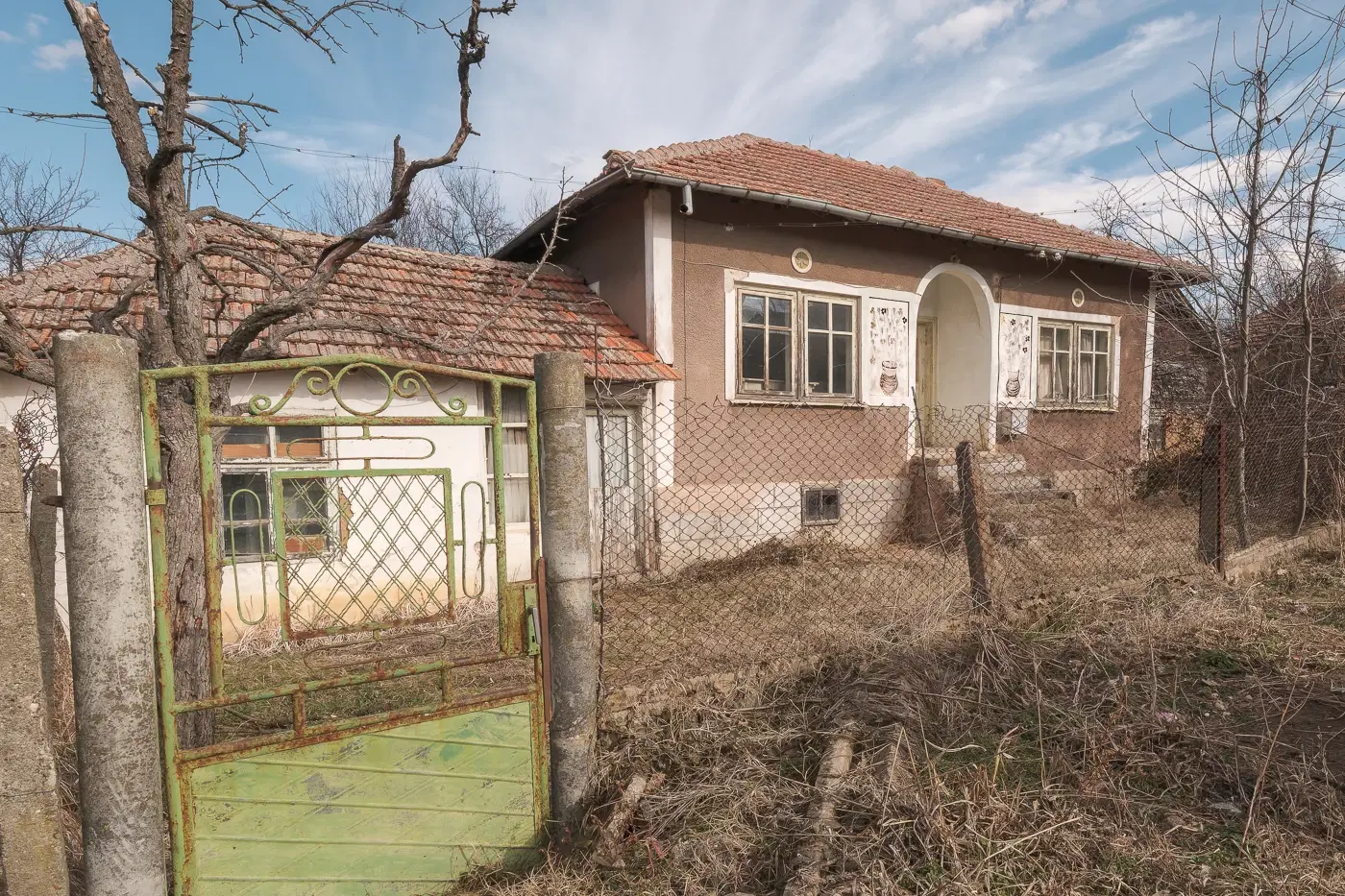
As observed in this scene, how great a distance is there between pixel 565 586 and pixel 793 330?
650 cm

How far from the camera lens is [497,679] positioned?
4566mm

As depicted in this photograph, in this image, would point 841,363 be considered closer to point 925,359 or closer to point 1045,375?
point 925,359

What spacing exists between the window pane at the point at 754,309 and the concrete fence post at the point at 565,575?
590 cm

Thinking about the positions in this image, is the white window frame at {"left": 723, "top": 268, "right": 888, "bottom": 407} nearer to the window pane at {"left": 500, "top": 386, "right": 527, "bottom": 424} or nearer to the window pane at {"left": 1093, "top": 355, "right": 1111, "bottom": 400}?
the window pane at {"left": 500, "top": 386, "right": 527, "bottom": 424}

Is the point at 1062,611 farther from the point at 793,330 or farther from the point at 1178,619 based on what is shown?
the point at 793,330

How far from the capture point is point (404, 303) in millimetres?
7324

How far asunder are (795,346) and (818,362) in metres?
0.43

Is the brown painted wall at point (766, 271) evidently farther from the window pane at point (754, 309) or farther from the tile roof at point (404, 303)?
the tile roof at point (404, 303)

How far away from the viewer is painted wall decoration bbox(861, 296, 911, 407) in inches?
361

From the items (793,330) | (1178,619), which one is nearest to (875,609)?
(1178,619)

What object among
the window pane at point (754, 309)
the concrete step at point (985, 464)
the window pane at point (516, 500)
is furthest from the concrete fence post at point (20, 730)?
the concrete step at point (985, 464)

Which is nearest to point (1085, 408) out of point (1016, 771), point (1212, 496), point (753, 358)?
point (753, 358)

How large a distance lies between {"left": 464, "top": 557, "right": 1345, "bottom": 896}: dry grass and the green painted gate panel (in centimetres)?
22

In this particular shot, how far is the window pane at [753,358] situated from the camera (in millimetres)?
8422
